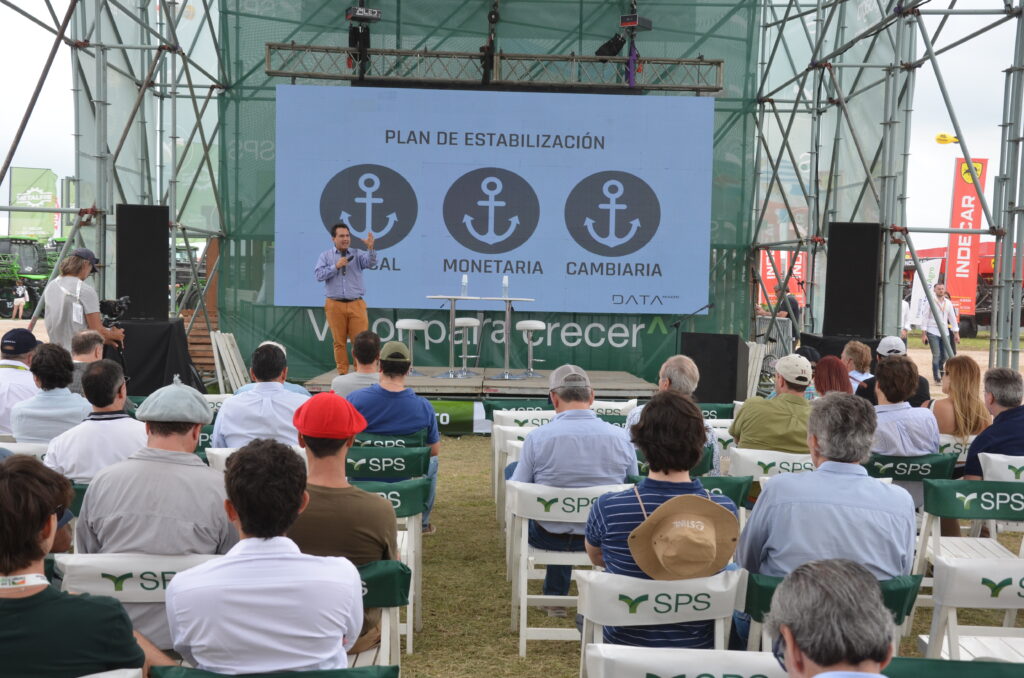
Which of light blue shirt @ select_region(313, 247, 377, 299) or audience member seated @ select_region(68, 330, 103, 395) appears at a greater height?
light blue shirt @ select_region(313, 247, 377, 299)

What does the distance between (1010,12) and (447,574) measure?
19.7 ft

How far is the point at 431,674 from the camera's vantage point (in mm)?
3137

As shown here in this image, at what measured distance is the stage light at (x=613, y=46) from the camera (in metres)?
10.1

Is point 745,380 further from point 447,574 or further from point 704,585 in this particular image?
point 704,585

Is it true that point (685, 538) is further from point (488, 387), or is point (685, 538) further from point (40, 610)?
point (488, 387)

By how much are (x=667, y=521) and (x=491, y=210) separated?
8.25 metres

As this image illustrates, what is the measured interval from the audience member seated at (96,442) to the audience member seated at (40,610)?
4.62 ft

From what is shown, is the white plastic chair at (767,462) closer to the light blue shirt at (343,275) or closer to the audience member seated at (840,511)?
the audience member seated at (840,511)

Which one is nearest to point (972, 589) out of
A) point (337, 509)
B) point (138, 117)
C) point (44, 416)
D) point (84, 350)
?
point (337, 509)

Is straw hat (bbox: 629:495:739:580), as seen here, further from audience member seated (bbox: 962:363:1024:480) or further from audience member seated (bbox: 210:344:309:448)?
audience member seated (bbox: 210:344:309:448)

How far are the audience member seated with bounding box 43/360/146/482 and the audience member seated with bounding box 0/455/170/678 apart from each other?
1407 millimetres

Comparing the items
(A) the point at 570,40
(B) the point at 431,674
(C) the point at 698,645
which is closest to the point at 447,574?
(B) the point at 431,674

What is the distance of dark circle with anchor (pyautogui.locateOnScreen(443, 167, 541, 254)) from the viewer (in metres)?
Answer: 10.2

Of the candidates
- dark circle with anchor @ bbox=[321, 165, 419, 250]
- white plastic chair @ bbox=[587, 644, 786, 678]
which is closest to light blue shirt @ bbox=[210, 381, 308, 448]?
white plastic chair @ bbox=[587, 644, 786, 678]
